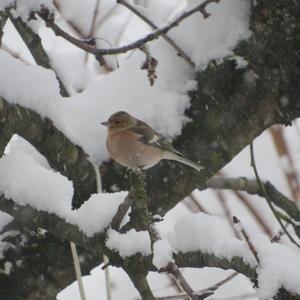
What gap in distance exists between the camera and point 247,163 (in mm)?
5480

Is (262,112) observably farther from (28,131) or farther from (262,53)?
(28,131)

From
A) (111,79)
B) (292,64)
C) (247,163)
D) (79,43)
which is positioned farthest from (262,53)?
(247,163)

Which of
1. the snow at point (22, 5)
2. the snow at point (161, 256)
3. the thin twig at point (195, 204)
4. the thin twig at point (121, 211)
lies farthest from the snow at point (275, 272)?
the thin twig at point (195, 204)

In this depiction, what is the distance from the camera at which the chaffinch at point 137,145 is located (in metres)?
2.19

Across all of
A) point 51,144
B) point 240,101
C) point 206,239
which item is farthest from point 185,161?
point 51,144

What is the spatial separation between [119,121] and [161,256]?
0.97m

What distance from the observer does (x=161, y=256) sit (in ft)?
5.05

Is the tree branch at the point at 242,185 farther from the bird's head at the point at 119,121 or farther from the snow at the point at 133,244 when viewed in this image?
the snow at the point at 133,244

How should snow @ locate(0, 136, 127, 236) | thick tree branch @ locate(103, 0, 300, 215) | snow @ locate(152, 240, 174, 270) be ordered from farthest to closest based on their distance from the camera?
thick tree branch @ locate(103, 0, 300, 215) → snow @ locate(0, 136, 127, 236) → snow @ locate(152, 240, 174, 270)

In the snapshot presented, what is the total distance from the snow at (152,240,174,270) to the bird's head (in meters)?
0.73

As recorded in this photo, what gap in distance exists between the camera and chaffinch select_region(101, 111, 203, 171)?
2186 millimetres

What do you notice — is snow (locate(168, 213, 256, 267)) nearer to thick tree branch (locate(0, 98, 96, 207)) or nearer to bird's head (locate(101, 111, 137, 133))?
thick tree branch (locate(0, 98, 96, 207))

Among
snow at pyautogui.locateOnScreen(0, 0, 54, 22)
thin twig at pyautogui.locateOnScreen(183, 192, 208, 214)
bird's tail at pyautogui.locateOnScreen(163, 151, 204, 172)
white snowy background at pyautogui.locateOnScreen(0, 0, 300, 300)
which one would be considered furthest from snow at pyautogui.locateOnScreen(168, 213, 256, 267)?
thin twig at pyautogui.locateOnScreen(183, 192, 208, 214)

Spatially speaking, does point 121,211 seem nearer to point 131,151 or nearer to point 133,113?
point 133,113
